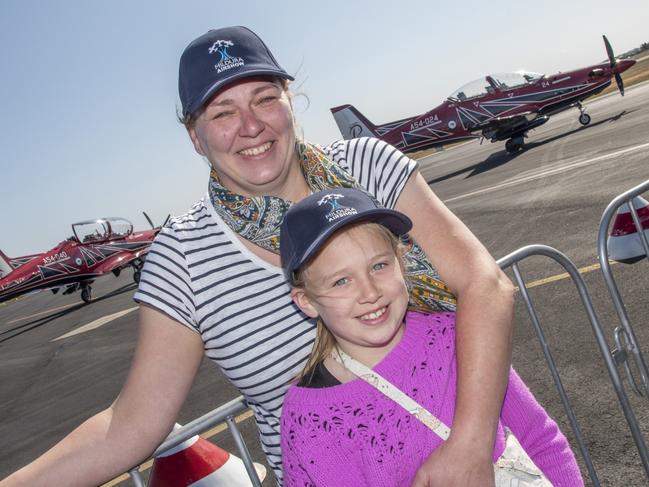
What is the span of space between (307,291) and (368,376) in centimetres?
29

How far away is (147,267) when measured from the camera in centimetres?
168

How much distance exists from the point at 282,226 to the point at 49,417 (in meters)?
7.74

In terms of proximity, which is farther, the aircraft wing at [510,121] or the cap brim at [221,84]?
the aircraft wing at [510,121]

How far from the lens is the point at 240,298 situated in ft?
5.44

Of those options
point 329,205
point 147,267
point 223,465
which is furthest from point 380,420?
point 223,465

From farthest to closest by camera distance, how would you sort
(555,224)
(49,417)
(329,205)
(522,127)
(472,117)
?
(472,117) → (522,127) → (555,224) → (49,417) → (329,205)

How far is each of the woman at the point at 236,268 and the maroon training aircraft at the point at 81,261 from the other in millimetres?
18896

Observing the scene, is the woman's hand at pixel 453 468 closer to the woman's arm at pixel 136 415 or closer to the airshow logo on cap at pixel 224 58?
the woman's arm at pixel 136 415

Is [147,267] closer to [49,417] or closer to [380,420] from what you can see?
[380,420]

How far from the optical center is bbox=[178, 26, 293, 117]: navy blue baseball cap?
63.1 inches

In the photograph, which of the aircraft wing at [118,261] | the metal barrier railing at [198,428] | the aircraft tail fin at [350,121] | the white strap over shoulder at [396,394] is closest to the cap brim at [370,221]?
the white strap over shoulder at [396,394]

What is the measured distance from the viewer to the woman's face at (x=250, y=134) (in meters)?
1.69

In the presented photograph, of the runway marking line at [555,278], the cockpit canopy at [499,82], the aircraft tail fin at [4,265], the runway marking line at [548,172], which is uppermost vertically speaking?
the aircraft tail fin at [4,265]

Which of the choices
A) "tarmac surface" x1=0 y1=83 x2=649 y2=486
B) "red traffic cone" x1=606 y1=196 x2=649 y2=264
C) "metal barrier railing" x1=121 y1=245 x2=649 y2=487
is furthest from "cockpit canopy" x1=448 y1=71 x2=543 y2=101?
"metal barrier railing" x1=121 y1=245 x2=649 y2=487
